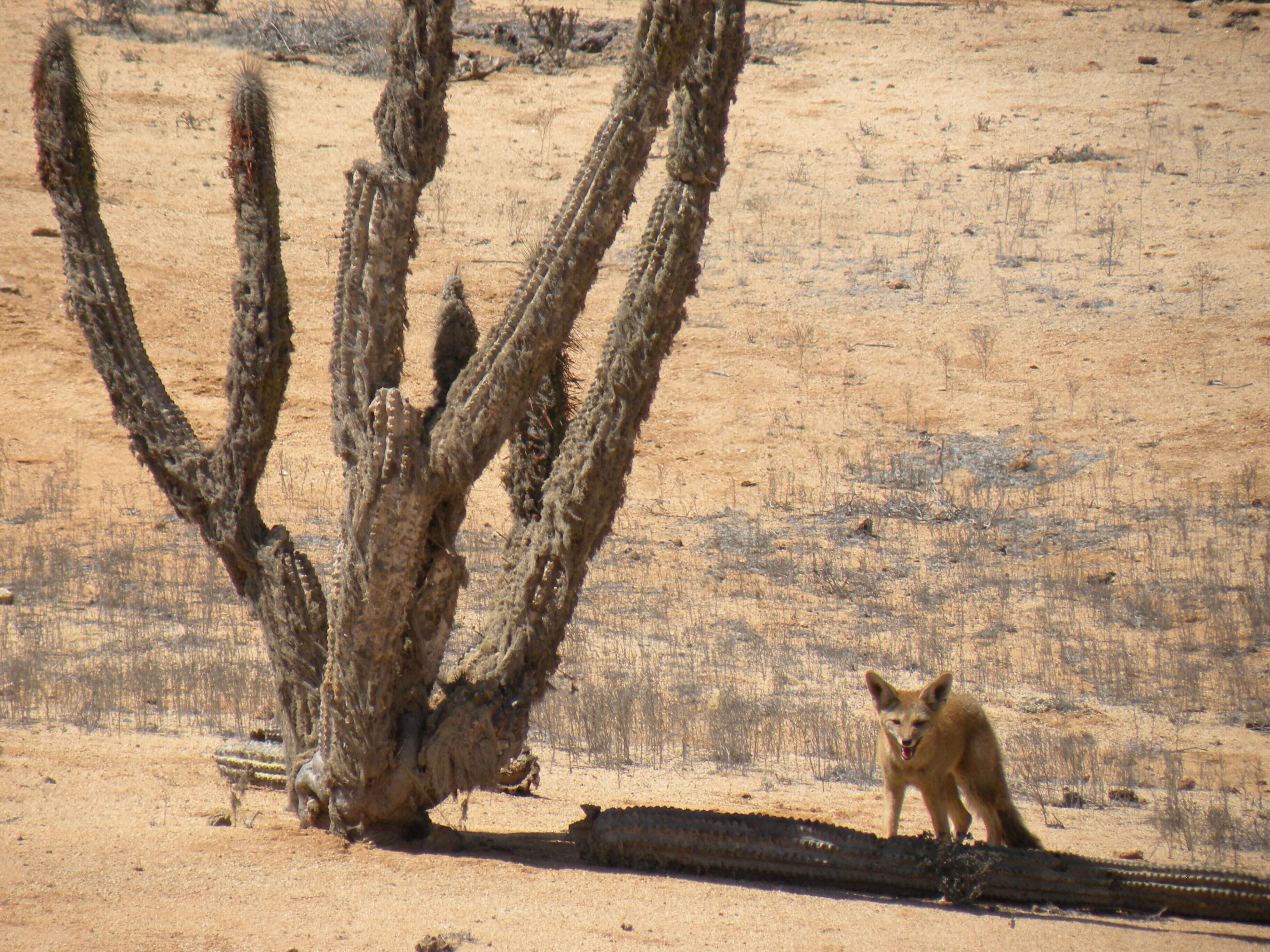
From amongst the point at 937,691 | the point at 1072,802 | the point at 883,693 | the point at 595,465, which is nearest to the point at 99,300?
the point at 595,465

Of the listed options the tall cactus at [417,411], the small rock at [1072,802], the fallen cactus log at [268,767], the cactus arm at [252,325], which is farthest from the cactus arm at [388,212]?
the small rock at [1072,802]

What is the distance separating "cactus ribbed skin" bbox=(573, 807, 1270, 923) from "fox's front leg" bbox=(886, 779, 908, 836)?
43cm

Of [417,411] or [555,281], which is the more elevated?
[555,281]

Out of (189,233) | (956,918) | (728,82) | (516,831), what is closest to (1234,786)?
(956,918)

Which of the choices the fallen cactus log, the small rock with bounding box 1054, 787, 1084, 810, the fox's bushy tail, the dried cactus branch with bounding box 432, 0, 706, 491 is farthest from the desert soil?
the dried cactus branch with bounding box 432, 0, 706, 491

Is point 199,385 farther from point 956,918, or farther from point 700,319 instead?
point 956,918

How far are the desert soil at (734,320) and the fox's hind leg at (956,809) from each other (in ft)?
2.47

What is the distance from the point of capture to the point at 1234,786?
7.53 metres

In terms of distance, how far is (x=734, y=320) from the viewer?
686 inches

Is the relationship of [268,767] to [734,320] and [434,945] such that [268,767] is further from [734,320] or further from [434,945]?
[734,320]

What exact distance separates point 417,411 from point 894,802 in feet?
10.0

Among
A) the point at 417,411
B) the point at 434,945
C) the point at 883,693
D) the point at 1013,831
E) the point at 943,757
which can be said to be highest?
the point at 417,411

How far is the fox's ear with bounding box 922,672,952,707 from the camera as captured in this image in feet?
18.0

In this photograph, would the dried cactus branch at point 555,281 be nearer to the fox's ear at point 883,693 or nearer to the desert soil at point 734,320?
the desert soil at point 734,320
